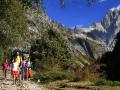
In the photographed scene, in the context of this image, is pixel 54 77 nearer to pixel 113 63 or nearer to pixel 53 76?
pixel 53 76

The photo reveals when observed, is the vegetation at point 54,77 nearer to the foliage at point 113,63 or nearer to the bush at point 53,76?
the bush at point 53,76

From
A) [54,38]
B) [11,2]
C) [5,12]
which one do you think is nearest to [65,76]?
[5,12]

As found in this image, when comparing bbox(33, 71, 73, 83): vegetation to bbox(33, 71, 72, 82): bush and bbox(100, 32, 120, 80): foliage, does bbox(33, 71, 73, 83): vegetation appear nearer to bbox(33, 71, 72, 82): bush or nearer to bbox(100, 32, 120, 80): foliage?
bbox(33, 71, 72, 82): bush

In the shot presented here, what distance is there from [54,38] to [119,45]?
13.5 m

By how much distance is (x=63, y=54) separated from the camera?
67.5m

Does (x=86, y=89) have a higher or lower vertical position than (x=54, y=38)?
lower

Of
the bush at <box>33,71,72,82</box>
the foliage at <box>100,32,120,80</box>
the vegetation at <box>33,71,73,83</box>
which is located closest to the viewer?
the vegetation at <box>33,71,73,83</box>

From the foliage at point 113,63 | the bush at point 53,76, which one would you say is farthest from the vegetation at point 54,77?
the foliage at point 113,63

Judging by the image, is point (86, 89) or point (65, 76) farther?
point (65, 76)

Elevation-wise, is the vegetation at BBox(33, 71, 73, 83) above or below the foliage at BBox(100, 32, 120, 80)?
below

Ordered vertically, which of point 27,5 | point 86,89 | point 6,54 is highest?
point 6,54

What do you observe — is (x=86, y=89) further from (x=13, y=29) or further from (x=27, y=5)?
(x=27, y=5)

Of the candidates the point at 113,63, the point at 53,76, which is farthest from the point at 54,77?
the point at 113,63

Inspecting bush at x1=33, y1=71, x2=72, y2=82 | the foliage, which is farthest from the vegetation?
the foliage
